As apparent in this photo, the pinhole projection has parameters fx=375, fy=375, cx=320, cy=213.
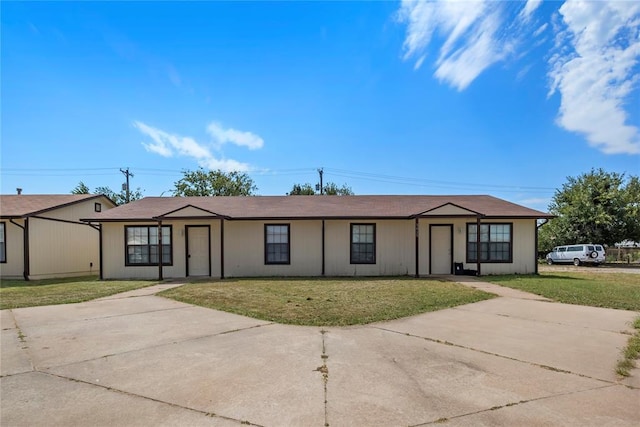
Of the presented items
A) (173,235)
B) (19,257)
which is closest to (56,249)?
(19,257)

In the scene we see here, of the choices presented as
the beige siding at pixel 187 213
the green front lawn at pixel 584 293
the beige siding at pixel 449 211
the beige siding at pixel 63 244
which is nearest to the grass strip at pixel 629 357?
the green front lawn at pixel 584 293

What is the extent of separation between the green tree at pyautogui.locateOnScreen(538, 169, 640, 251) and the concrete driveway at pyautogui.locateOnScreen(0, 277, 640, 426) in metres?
26.4

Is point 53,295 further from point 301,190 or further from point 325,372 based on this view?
point 301,190

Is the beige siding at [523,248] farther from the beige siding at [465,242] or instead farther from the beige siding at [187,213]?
the beige siding at [187,213]

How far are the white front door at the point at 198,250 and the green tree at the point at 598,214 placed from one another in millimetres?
25162

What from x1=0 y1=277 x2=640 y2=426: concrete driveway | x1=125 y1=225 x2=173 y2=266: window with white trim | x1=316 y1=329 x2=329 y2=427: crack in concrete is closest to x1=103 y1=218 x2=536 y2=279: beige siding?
x1=125 y1=225 x2=173 y2=266: window with white trim

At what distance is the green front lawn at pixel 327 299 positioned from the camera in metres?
7.05

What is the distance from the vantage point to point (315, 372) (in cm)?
419

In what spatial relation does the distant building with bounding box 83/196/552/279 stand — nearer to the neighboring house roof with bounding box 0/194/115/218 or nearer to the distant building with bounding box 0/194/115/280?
the distant building with bounding box 0/194/115/280

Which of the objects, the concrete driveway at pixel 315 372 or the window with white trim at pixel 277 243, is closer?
the concrete driveway at pixel 315 372

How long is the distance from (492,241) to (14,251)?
19.4m

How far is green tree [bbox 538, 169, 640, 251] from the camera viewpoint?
2805 centimetres

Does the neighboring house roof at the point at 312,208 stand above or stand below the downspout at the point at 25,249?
above

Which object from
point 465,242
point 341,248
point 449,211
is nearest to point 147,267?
point 341,248
